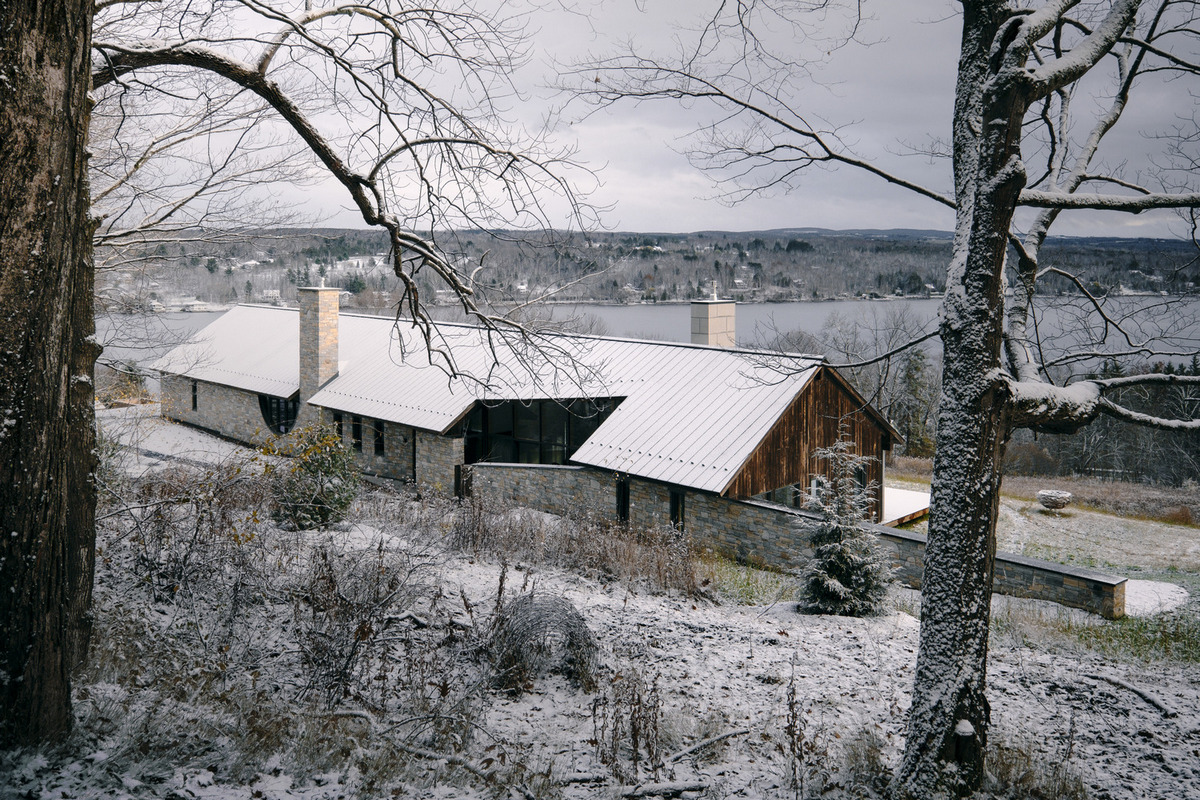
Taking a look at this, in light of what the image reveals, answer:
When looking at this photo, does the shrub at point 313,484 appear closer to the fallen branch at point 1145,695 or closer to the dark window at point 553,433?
the dark window at point 553,433

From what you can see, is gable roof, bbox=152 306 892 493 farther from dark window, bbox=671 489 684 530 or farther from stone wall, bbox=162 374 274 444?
stone wall, bbox=162 374 274 444

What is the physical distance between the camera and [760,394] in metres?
17.0

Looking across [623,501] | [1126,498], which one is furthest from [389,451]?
[1126,498]

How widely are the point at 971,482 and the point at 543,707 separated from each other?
3.45 m

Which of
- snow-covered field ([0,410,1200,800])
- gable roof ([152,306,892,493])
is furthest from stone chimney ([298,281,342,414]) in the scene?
snow-covered field ([0,410,1200,800])

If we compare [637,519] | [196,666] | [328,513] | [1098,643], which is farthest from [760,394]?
[196,666]

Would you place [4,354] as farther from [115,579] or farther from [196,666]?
[115,579]

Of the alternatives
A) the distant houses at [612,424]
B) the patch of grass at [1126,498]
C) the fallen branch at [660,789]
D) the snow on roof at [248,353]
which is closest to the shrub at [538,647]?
the fallen branch at [660,789]

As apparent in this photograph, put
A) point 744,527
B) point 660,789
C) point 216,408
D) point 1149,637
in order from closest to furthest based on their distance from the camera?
point 660,789
point 1149,637
point 744,527
point 216,408

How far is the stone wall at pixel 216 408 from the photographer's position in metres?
28.1

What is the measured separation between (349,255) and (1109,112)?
14471mm

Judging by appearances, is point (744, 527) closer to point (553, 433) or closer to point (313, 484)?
point (553, 433)

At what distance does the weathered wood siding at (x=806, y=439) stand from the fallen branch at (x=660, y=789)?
10.5 m

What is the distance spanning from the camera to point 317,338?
82.0 feet
